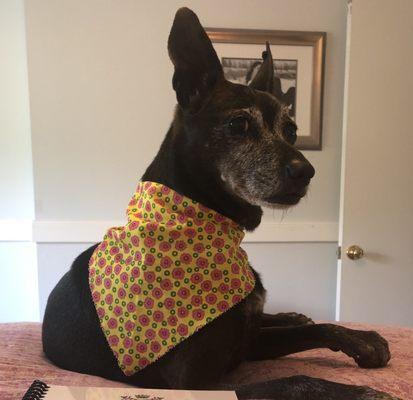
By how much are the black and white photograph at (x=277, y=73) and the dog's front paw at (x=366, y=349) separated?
140cm

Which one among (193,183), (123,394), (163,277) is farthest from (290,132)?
(123,394)

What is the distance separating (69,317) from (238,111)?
2.22 ft

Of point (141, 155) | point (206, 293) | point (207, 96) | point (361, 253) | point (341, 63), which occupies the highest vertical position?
point (341, 63)

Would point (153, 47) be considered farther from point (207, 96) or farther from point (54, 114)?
point (207, 96)

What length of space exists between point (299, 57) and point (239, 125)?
1382 mm

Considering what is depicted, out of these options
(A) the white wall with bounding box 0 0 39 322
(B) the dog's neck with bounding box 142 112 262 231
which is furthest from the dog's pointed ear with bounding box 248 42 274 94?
(A) the white wall with bounding box 0 0 39 322

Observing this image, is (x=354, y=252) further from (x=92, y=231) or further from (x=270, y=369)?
(x=92, y=231)

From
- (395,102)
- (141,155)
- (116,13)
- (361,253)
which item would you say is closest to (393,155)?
(395,102)

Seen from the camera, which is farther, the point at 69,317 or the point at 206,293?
the point at 69,317

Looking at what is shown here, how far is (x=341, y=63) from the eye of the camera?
2277mm

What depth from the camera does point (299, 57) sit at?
7.38 feet

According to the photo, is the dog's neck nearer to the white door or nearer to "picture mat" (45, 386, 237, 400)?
"picture mat" (45, 386, 237, 400)

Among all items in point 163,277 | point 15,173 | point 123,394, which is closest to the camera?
point 123,394

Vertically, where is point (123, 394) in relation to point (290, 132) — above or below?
below
